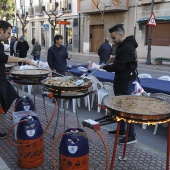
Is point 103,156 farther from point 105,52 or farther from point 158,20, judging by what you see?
point 158,20

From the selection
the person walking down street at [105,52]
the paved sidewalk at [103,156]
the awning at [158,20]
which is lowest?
the paved sidewalk at [103,156]

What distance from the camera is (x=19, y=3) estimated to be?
40438mm

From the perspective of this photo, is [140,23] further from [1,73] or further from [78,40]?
[1,73]

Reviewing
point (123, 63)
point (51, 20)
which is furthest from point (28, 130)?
point (51, 20)

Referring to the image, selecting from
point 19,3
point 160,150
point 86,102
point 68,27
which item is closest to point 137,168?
point 160,150

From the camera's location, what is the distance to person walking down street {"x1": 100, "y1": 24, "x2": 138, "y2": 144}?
13.1 ft

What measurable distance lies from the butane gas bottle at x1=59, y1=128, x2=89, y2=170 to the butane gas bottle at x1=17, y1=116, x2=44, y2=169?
0.60 m

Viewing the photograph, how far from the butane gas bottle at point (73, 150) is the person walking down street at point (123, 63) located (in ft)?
4.69

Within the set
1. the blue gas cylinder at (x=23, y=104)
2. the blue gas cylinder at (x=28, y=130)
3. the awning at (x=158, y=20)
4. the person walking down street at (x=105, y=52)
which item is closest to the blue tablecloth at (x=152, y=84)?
the blue gas cylinder at (x=23, y=104)

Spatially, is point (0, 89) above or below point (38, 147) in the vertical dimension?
above

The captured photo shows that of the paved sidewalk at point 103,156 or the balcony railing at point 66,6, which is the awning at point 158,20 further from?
the paved sidewalk at point 103,156

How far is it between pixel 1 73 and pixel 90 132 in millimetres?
1963

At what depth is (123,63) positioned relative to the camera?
3984 millimetres

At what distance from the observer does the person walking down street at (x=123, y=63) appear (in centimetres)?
400
